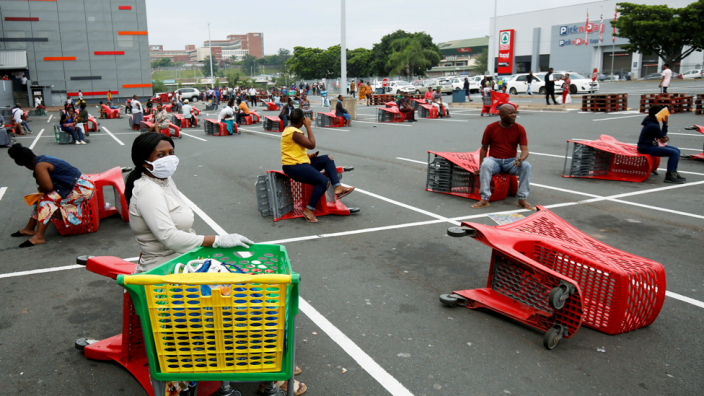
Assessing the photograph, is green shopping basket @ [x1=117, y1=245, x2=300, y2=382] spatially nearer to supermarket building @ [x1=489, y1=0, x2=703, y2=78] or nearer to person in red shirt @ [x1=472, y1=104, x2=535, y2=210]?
person in red shirt @ [x1=472, y1=104, x2=535, y2=210]

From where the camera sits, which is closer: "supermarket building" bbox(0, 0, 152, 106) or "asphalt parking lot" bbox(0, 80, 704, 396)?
"asphalt parking lot" bbox(0, 80, 704, 396)

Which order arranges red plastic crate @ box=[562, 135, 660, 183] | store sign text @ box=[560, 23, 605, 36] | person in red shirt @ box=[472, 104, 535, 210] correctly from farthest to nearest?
1. store sign text @ box=[560, 23, 605, 36]
2. red plastic crate @ box=[562, 135, 660, 183]
3. person in red shirt @ box=[472, 104, 535, 210]

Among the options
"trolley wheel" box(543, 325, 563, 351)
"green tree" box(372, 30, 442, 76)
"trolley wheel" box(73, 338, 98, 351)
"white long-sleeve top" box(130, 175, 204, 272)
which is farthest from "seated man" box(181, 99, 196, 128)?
"green tree" box(372, 30, 442, 76)

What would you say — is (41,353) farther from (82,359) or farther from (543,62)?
(543,62)

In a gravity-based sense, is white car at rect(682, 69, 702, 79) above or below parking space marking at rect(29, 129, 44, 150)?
above

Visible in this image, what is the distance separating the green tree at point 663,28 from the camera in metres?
49.7

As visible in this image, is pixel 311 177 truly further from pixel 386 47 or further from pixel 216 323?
pixel 386 47

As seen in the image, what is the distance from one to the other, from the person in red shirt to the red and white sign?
72.9m

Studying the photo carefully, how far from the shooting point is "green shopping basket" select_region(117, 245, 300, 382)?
2465mm

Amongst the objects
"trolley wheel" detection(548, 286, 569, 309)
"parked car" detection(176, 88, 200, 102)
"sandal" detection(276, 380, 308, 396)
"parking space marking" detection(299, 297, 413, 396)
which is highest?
"parked car" detection(176, 88, 200, 102)

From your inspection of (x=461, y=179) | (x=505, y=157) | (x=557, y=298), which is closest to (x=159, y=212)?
(x=557, y=298)

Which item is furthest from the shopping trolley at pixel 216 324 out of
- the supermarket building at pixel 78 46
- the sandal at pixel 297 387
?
the supermarket building at pixel 78 46

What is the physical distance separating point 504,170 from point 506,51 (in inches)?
2921

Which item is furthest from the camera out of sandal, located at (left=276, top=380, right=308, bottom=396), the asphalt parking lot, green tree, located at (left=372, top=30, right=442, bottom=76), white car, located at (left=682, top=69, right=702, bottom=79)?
green tree, located at (left=372, top=30, right=442, bottom=76)
